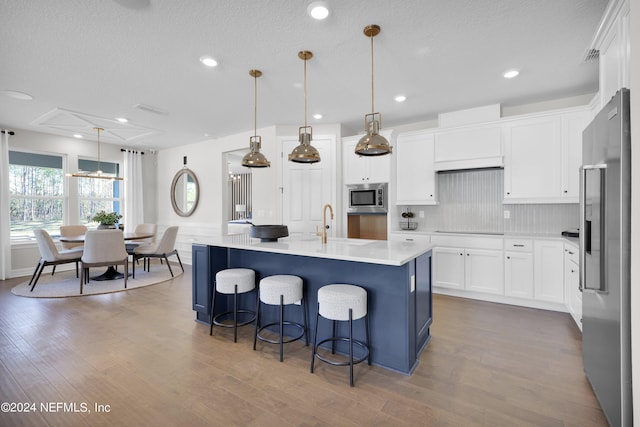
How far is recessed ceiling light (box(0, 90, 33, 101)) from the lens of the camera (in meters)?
3.70

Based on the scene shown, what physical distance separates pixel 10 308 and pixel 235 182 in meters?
8.02

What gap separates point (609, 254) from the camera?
1594 millimetres

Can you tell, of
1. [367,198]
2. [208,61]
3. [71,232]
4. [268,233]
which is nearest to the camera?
[208,61]

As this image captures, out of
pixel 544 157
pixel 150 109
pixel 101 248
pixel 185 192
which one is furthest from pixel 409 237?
pixel 185 192

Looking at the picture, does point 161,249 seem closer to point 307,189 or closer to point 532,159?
point 307,189

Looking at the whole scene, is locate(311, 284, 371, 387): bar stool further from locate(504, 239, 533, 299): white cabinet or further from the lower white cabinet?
locate(504, 239, 533, 299): white cabinet

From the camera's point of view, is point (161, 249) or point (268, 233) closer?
point (268, 233)

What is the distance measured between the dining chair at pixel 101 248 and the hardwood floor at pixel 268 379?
49.4 inches

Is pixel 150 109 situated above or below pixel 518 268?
above

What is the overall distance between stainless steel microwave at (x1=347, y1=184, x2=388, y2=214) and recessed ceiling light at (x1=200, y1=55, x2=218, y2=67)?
2695 mm

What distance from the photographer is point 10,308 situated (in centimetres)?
371

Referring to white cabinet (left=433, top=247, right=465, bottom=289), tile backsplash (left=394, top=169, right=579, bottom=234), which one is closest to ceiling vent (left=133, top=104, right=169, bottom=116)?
tile backsplash (left=394, top=169, right=579, bottom=234)

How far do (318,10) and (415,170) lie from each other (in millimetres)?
2902

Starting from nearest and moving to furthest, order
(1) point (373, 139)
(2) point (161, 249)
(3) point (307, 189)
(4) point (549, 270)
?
(1) point (373, 139)
(4) point (549, 270)
(3) point (307, 189)
(2) point (161, 249)
